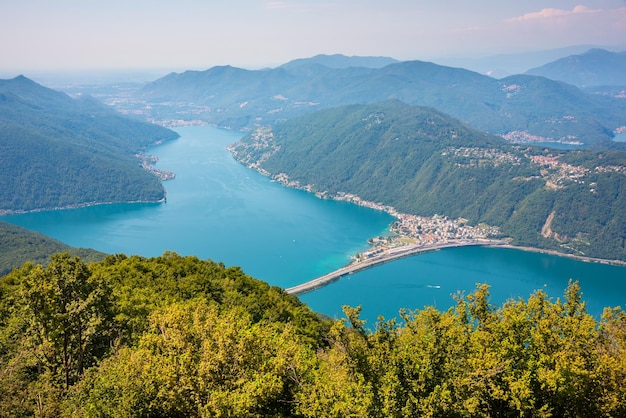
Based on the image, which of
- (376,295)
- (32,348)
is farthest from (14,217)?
(32,348)

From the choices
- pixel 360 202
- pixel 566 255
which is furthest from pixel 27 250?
pixel 566 255

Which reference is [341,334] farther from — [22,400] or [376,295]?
[376,295]

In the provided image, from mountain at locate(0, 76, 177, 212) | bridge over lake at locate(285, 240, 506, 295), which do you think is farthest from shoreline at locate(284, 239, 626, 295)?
mountain at locate(0, 76, 177, 212)

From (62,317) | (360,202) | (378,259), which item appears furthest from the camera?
(360,202)

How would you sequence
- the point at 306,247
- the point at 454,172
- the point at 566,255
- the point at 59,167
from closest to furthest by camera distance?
the point at 306,247
the point at 566,255
the point at 454,172
the point at 59,167

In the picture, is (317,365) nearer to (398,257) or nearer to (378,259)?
(378,259)

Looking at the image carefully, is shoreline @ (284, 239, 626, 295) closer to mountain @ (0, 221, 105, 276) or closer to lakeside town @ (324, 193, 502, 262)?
lakeside town @ (324, 193, 502, 262)
